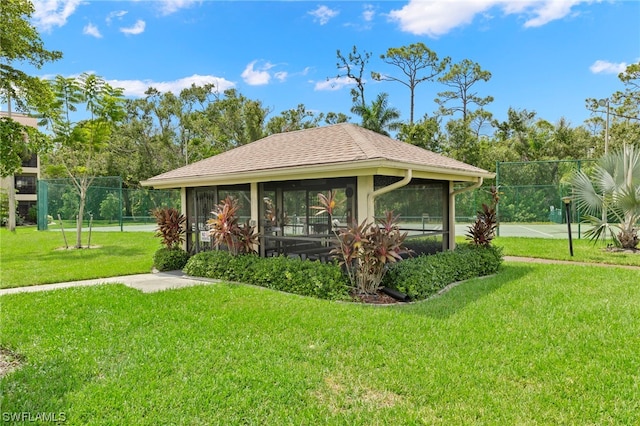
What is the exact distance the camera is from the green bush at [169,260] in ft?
31.5

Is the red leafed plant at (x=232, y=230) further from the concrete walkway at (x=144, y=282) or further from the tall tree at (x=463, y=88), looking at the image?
the tall tree at (x=463, y=88)

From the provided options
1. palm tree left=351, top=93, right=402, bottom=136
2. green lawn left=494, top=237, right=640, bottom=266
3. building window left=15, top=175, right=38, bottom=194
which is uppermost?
palm tree left=351, top=93, right=402, bottom=136

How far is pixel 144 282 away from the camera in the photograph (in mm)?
8164

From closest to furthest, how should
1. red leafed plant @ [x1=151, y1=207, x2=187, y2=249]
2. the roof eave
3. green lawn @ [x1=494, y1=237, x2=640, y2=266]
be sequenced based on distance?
the roof eave, red leafed plant @ [x1=151, y1=207, x2=187, y2=249], green lawn @ [x1=494, y1=237, x2=640, y2=266]

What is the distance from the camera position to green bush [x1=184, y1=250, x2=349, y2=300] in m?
6.53

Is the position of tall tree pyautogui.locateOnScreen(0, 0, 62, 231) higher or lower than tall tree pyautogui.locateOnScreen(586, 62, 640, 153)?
lower

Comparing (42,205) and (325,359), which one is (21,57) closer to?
(325,359)

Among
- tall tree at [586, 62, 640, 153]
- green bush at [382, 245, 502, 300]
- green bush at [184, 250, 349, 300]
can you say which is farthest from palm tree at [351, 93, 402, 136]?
green bush at [184, 250, 349, 300]

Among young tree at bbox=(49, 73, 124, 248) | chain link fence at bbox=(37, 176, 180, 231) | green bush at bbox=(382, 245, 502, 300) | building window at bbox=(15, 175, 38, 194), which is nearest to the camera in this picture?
green bush at bbox=(382, 245, 502, 300)

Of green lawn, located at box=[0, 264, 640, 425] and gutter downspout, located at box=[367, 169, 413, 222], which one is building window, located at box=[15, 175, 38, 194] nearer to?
green lawn, located at box=[0, 264, 640, 425]

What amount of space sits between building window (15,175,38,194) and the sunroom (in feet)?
117

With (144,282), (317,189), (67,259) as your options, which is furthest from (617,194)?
(67,259)

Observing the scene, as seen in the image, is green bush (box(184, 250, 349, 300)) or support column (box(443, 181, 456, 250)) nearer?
green bush (box(184, 250, 349, 300))

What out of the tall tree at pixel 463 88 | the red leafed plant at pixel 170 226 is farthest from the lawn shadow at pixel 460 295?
the tall tree at pixel 463 88
